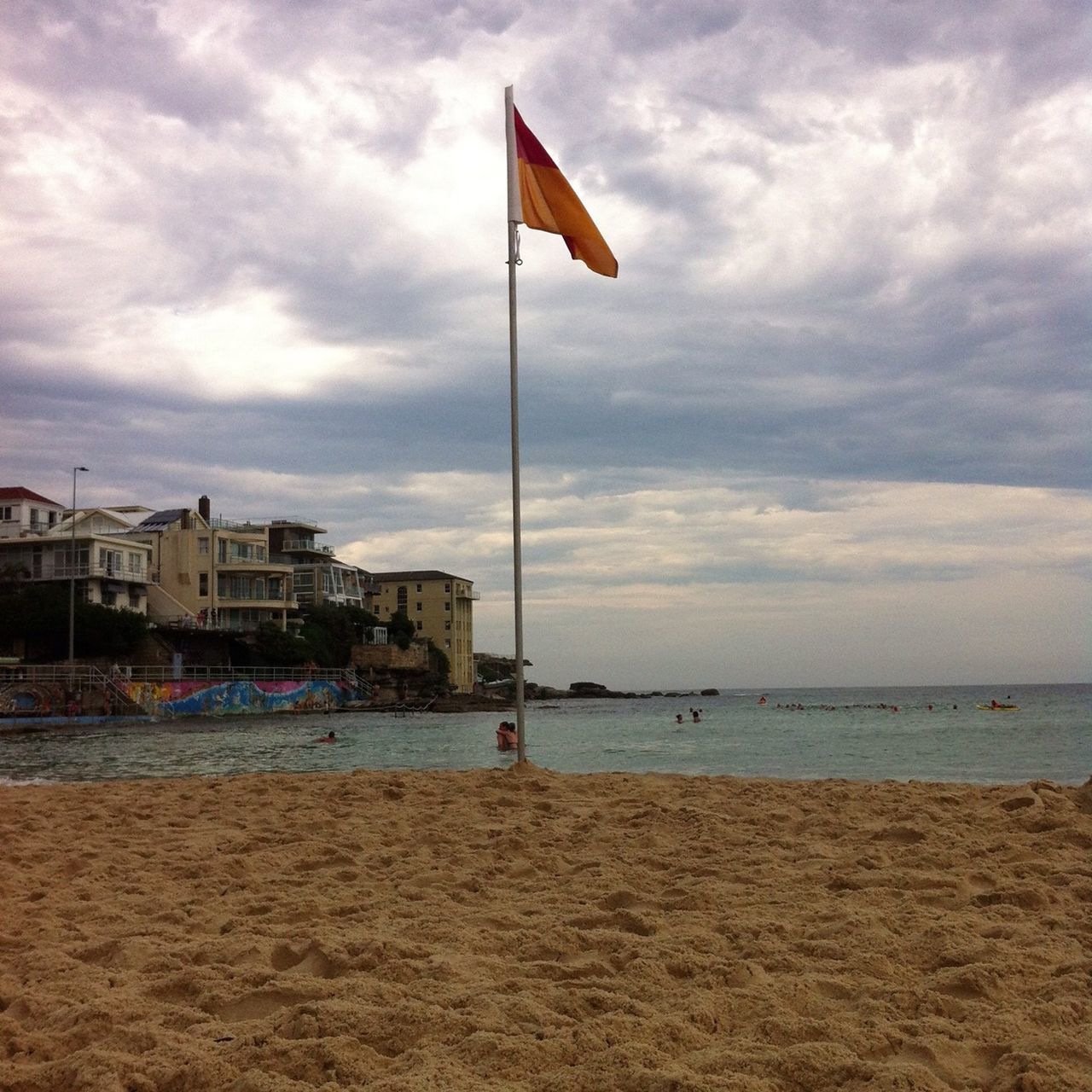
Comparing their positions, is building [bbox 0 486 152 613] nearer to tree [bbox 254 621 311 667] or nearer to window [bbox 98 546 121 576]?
window [bbox 98 546 121 576]

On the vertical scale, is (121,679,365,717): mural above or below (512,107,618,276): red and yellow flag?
below

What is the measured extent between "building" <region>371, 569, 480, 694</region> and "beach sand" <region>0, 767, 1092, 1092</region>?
91.3 m

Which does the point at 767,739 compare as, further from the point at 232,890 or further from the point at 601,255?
the point at 232,890

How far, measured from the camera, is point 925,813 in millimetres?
7312

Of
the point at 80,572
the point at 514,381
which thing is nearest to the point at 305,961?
the point at 514,381

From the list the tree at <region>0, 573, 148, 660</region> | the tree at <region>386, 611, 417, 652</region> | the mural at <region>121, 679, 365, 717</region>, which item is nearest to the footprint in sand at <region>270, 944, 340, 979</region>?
the mural at <region>121, 679, 365, 717</region>

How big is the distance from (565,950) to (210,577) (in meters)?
69.0

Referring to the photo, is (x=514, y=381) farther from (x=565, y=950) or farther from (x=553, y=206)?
(x=565, y=950)

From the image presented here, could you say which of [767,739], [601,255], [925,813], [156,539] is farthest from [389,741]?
[156,539]

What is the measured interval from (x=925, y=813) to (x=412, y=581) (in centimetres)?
9617

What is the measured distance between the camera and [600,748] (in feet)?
107

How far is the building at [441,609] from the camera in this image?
326 feet

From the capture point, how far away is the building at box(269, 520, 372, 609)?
85.3 metres

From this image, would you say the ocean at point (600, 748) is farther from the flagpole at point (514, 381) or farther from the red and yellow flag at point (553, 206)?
the red and yellow flag at point (553, 206)
